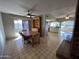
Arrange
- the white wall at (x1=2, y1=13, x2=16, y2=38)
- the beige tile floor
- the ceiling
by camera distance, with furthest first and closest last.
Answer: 1. the white wall at (x1=2, y1=13, x2=16, y2=38)
2. the beige tile floor
3. the ceiling

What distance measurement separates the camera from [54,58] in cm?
280

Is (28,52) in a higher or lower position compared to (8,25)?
lower

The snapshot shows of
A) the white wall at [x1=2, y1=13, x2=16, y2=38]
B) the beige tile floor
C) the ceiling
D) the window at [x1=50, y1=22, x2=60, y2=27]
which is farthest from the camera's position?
the window at [x1=50, y1=22, x2=60, y2=27]

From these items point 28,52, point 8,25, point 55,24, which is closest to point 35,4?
point 28,52

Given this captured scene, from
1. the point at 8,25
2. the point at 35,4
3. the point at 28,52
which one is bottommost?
the point at 28,52

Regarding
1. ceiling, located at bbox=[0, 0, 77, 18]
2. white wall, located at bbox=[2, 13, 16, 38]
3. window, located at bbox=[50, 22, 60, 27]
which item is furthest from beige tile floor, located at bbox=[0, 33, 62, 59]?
window, located at bbox=[50, 22, 60, 27]

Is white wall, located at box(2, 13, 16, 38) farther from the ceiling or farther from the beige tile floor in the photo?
the beige tile floor

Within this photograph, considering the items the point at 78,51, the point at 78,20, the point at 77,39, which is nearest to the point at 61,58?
the point at 78,51

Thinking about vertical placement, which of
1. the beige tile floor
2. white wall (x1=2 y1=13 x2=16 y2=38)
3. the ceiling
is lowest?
the beige tile floor

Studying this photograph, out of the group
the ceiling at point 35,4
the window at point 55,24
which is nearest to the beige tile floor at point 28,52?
the ceiling at point 35,4

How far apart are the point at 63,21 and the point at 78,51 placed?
969 cm

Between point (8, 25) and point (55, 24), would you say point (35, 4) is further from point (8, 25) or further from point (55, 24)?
point (55, 24)

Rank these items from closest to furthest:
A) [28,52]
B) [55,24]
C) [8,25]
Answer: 1. [28,52]
2. [8,25]
3. [55,24]

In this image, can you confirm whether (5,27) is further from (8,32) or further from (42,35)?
(42,35)
